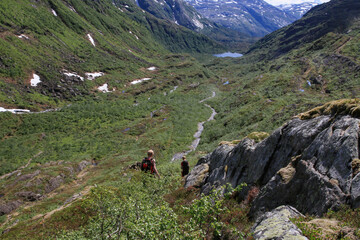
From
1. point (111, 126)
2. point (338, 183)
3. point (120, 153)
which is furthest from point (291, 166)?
point (111, 126)

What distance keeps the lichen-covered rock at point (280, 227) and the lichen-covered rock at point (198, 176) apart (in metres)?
12.9

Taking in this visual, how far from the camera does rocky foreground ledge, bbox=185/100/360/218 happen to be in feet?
30.3

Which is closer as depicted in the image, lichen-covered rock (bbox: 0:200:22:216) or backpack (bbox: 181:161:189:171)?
backpack (bbox: 181:161:189:171)

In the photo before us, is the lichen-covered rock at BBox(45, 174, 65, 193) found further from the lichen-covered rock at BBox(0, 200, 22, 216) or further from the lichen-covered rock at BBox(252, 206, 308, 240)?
the lichen-covered rock at BBox(252, 206, 308, 240)

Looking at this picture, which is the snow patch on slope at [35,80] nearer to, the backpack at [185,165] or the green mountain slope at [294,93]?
the green mountain slope at [294,93]

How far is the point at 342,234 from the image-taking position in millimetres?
7113

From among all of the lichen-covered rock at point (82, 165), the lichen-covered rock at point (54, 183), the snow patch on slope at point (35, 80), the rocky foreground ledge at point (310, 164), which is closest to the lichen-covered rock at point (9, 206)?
the lichen-covered rock at point (54, 183)

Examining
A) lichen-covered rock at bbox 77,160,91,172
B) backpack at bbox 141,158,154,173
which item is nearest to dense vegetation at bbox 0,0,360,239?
backpack at bbox 141,158,154,173

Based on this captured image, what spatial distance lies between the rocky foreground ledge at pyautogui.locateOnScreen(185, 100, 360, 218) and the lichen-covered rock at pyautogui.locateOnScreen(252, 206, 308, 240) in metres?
1.20

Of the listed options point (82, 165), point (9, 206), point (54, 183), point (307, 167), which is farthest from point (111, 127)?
point (307, 167)

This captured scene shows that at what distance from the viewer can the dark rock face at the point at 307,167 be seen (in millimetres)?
9211

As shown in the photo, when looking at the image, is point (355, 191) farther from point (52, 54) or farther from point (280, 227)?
point (52, 54)

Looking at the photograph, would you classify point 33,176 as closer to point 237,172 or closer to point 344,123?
point 237,172

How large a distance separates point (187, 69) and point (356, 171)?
615ft
